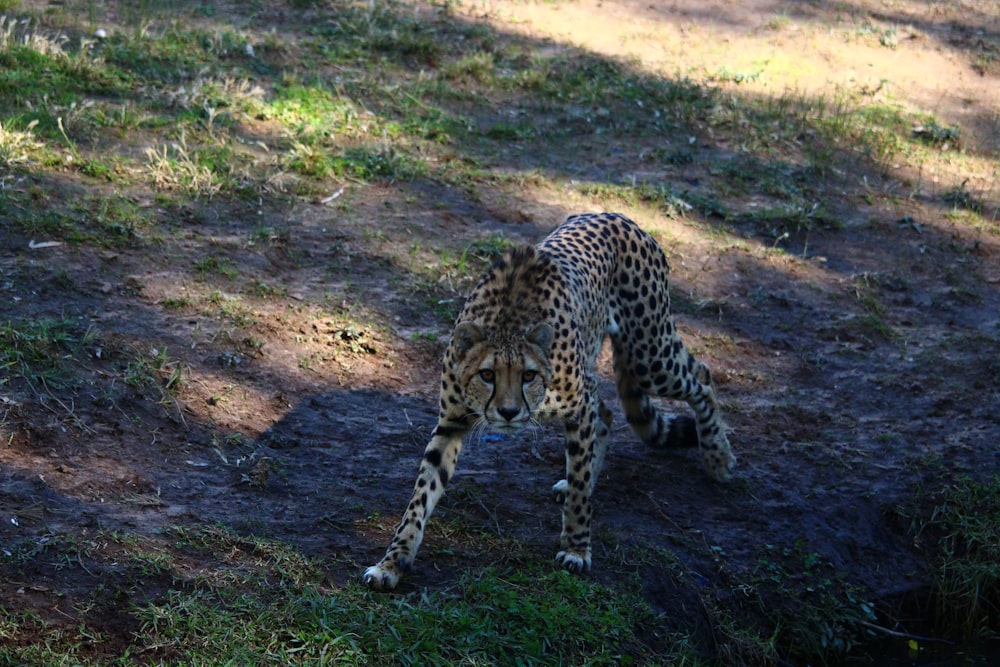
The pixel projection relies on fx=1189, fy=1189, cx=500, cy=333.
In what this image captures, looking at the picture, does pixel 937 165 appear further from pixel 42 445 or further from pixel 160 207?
pixel 42 445

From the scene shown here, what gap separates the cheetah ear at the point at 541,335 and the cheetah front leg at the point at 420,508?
0.54 m

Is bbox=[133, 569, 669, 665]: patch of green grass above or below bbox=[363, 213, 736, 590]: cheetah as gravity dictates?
below

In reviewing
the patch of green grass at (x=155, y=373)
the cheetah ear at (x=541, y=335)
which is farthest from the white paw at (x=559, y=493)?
the patch of green grass at (x=155, y=373)

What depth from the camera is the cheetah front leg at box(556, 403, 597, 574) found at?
535 centimetres

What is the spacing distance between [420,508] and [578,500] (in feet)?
2.39

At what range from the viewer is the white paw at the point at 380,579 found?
486 cm

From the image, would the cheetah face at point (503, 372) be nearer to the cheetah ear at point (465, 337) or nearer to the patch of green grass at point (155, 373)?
the cheetah ear at point (465, 337)

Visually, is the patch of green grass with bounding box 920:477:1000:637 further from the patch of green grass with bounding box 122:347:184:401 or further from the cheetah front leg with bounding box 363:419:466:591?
the patch of green grass with bounding box 122:347:184:401

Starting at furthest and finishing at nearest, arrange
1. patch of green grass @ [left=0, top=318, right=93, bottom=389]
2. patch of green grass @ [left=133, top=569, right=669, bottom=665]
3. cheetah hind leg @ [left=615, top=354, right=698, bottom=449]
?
1. cheetah hind leg @ [left=615, top=354, right=698, bottom=449]
2. patch of green grass @ [left=0, top=318, right=93, bottom=389]
3. patch of green grass @ [left=133, top=569, right=669, bottom=665]

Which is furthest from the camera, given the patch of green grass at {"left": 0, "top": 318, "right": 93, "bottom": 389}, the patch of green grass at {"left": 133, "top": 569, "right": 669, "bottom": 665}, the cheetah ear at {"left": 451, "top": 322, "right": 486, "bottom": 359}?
the patch of green grass at {"left": 0, "top": 318, "right": 93, "bottom": 389}

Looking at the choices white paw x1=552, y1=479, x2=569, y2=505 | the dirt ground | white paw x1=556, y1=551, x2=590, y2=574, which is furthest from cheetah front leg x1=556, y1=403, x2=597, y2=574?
white paw x1=552, y1=479, x2=569, y2=505

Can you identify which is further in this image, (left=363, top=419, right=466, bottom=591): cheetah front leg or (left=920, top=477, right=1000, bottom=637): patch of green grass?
(left=920, top=477, right=1000, bottom=637): patch of green grass

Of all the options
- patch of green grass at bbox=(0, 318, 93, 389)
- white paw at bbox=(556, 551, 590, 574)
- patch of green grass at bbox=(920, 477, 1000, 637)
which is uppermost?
patch of green grass at bbox=(0, 318, 93, 389)

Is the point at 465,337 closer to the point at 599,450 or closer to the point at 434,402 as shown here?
the point at 599,450
